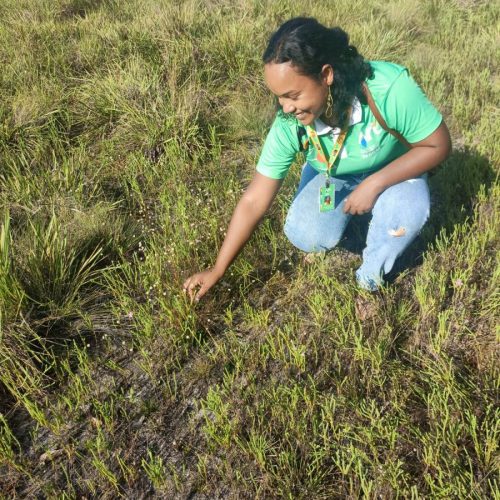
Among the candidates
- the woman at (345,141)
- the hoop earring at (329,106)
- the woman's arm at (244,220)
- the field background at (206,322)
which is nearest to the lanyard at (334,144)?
the woman at (345,141)

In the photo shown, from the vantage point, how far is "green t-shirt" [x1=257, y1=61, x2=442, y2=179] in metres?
2.13

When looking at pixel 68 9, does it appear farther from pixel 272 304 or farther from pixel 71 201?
pixel 272 304

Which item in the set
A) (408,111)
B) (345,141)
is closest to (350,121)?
(345,141)

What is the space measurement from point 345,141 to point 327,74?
383 mm

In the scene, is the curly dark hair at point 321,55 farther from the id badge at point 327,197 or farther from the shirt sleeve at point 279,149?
the id badge at point 327,197

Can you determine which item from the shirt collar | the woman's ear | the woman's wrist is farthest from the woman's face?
the woman's wrist

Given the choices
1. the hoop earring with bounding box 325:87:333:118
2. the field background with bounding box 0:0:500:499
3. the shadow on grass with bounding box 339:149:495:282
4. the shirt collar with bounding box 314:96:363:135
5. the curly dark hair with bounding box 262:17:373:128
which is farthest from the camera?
the shadow on grass with bounding box 339:149:495:282

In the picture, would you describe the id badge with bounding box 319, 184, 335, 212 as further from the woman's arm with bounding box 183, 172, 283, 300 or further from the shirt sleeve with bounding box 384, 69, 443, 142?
the shirt sleeve with bounding box 384, 69, 443, 142

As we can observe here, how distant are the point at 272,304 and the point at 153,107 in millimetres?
1681

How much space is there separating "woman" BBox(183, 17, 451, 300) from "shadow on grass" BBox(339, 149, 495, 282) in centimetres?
31

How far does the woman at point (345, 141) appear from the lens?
199 cm

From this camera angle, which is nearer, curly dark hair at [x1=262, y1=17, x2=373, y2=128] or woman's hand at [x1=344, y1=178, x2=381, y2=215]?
curly dark hair at [x1=262, y1=17, x2=373, y2=128]

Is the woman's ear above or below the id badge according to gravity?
above

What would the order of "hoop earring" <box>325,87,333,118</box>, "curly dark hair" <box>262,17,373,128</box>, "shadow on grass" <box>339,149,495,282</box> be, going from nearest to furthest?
"curly dark hair" <box>262,17,373,128</box>
"hoop earring" <box>325,87,333,118</box>
"shadow on grass" <box>339,149,495,282</box>
